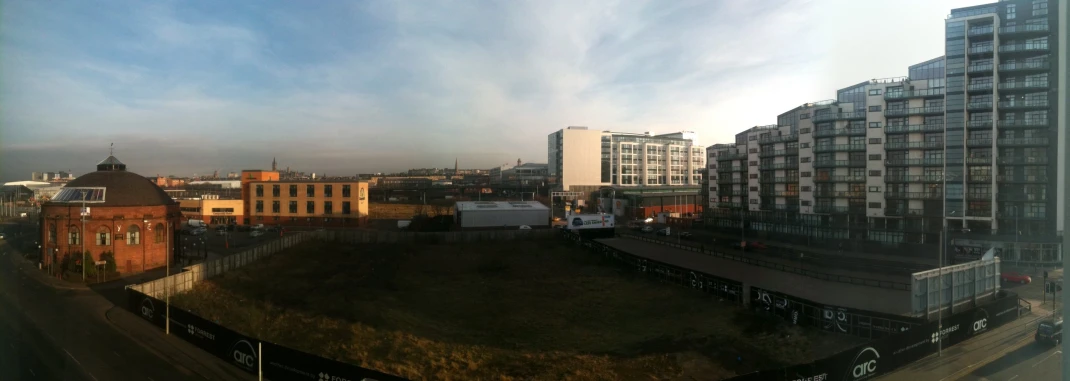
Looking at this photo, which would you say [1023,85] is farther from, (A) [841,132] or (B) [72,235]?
(B) [72,235]

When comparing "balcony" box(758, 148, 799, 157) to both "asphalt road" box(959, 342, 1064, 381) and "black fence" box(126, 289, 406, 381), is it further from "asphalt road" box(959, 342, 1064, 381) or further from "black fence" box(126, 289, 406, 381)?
"black fence" box(126, 289, 406, 381)

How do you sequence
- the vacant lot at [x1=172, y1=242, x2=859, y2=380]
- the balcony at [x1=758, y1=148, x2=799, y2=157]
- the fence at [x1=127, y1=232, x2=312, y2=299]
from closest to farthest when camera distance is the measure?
the vacant lot at [x1=172, y1=242, x2=859, y2=380]
the fence at [x1=127, y1=232, x2=312, y2=299]
the balcony at [x1=758, y1=148, x2=799, y2=157]

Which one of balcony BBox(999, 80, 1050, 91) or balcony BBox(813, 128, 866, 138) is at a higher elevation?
balcony BBox(999, 80, 1050, 91)

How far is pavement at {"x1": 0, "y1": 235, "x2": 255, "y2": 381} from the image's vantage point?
14.0 ft

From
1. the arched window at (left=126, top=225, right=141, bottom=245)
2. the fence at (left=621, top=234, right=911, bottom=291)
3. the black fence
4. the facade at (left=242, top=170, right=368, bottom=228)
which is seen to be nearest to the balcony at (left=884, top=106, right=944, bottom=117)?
the fence at (left=621, top=234, right=911, bottom=291)

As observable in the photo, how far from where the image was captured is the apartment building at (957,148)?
833 centimetres

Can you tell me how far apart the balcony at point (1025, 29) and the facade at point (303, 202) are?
2188 cm

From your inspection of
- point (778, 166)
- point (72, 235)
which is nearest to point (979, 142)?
point (778, 166)

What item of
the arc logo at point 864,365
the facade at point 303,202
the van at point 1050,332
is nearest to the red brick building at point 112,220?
the facade at point 303,202

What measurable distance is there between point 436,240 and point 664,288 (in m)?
9.56

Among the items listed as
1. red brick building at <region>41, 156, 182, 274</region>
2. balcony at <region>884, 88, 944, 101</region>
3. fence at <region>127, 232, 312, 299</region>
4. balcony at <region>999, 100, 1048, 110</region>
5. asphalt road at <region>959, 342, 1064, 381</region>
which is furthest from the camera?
red brick building at <region>41, 156, 182, 274</region>

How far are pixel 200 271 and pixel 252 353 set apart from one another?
21.3ft

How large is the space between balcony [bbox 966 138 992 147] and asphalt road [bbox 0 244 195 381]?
13123mm

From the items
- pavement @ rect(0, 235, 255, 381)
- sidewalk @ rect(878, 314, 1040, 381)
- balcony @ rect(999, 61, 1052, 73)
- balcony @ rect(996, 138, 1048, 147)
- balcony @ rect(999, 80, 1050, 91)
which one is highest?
balcony @ rect(999, 61, 1052, 73)
